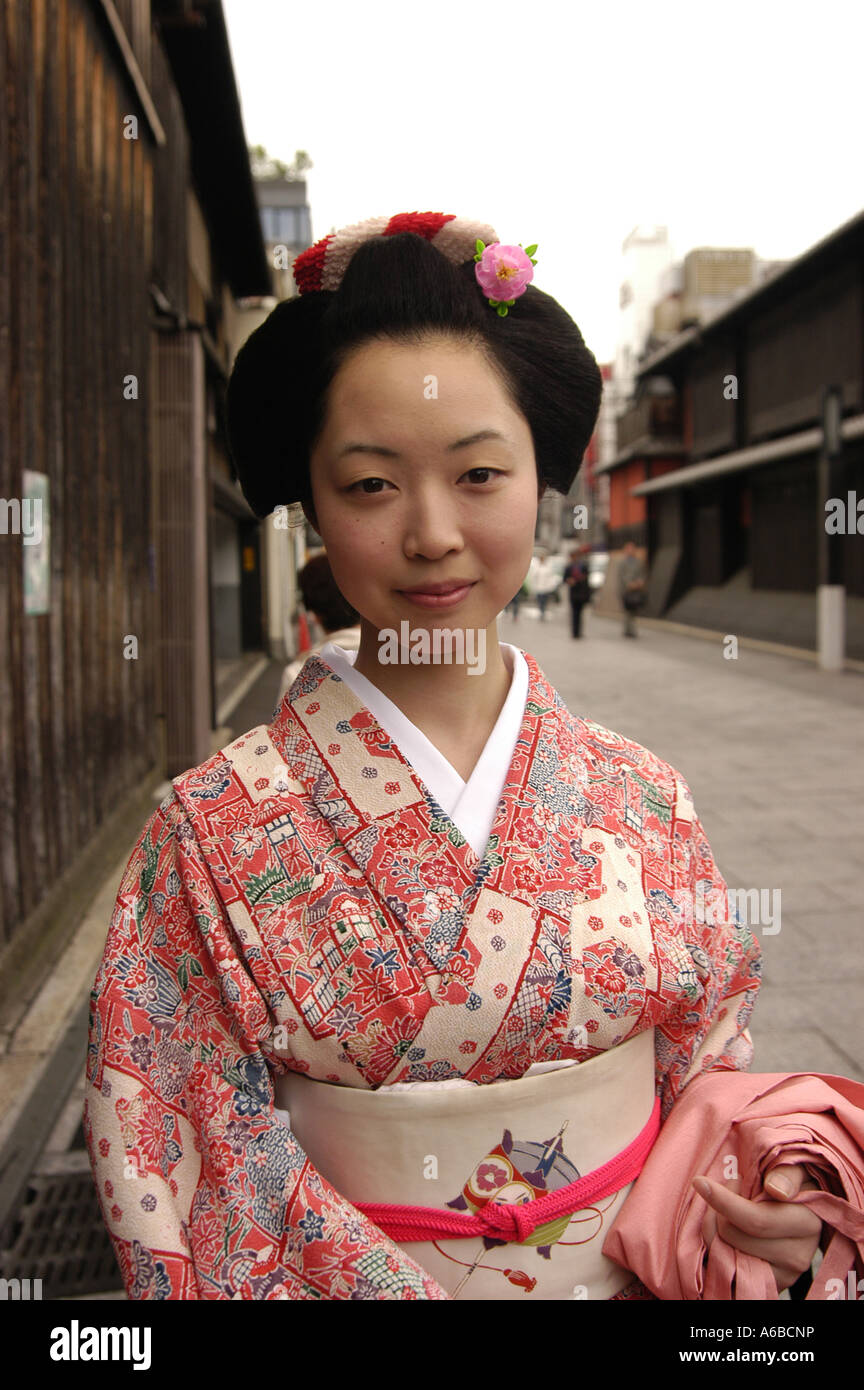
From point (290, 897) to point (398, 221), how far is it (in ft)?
3.15

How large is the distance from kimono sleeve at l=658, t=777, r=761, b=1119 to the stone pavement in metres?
1.91

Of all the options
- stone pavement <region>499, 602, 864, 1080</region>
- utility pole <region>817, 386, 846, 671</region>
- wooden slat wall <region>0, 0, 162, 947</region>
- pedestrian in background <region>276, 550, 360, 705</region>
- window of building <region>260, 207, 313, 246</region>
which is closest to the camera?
stone pavement <region>499, 602, 864, 1080</region>

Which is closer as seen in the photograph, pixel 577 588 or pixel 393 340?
pixel 393 340

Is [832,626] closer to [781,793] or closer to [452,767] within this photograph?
[781,793]

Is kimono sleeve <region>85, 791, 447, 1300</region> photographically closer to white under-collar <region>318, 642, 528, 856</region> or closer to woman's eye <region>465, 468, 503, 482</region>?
white under-collar <region>318, 642, 528, 856</region>

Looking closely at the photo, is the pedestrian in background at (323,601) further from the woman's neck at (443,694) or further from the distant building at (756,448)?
the distant building at (756,448)

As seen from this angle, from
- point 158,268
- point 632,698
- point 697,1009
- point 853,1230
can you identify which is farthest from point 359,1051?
point 632,698

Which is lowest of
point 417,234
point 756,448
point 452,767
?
point 452,767

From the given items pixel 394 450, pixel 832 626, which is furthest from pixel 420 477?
pixel 832 626

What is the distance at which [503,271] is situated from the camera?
1.38m

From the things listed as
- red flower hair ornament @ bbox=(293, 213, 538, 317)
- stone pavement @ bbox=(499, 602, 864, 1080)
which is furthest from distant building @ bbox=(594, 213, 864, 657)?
red flower hair ornament @ bbox=(293, 213, 538, 317)

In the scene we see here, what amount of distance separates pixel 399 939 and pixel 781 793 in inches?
242

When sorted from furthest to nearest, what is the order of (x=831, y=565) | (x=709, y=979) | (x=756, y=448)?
(x=756, y=448) → (x=831, y=565) → (x=709, y=979)

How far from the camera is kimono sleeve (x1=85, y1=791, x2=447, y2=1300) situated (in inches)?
48.8
